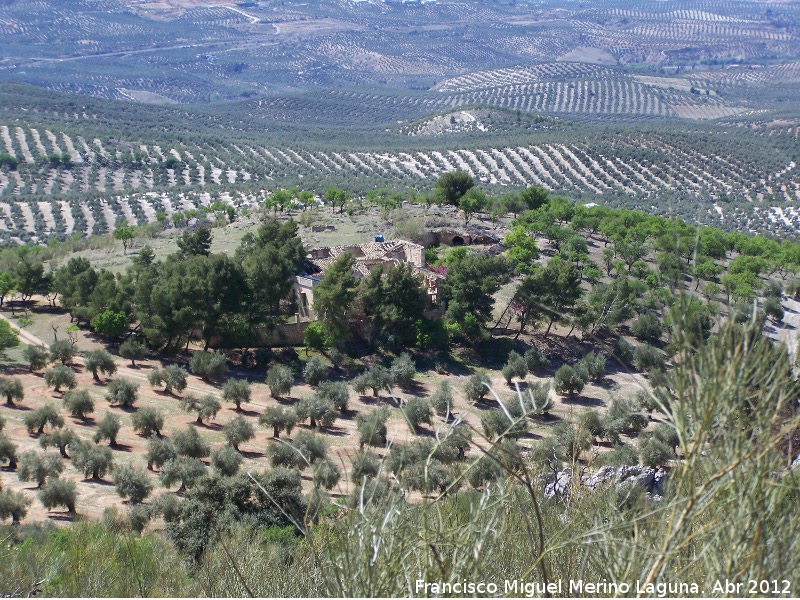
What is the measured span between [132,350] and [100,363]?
204cm

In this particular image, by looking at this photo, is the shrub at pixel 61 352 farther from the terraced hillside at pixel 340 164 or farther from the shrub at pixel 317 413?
the terraced hillside at pixel 340 164

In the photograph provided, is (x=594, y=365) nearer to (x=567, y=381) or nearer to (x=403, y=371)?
(x=567, y=381)

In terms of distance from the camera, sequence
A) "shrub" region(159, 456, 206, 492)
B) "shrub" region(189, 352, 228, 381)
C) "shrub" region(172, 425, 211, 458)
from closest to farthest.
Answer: "shrub" region(159, 456, 206, 492), "shrub" region(172, 425, 211, 458), "shrub" region(189, 352, 228, 381)

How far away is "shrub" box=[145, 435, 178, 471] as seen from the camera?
19.5 m

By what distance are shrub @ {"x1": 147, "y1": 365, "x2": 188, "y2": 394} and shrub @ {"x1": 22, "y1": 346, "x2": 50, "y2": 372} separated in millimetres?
3377

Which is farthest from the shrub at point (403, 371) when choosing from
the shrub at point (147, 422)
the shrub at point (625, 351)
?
the shrub at point (147, 422)

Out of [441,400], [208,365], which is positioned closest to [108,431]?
[208,365]

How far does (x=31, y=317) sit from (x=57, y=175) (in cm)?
4703

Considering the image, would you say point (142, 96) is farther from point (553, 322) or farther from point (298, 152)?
point (553, 322)

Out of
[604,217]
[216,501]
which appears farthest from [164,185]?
[216,501]

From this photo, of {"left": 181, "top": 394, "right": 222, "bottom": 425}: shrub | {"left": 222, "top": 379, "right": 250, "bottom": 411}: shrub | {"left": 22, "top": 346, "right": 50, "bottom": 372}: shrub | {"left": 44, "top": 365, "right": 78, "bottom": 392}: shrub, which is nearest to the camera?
{"left": 181, "top": 394, "right": 222, "bottom": 425}: shrub

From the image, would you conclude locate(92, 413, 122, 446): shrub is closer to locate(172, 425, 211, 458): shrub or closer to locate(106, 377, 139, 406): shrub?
locate(172, 425, 211, 458): shrub

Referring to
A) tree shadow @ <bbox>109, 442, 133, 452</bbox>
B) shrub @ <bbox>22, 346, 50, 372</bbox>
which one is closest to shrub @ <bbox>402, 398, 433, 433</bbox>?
tree shadow @ <bbox>109, 442, 133, 452</bbox>

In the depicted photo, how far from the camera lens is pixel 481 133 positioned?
10088 cm
